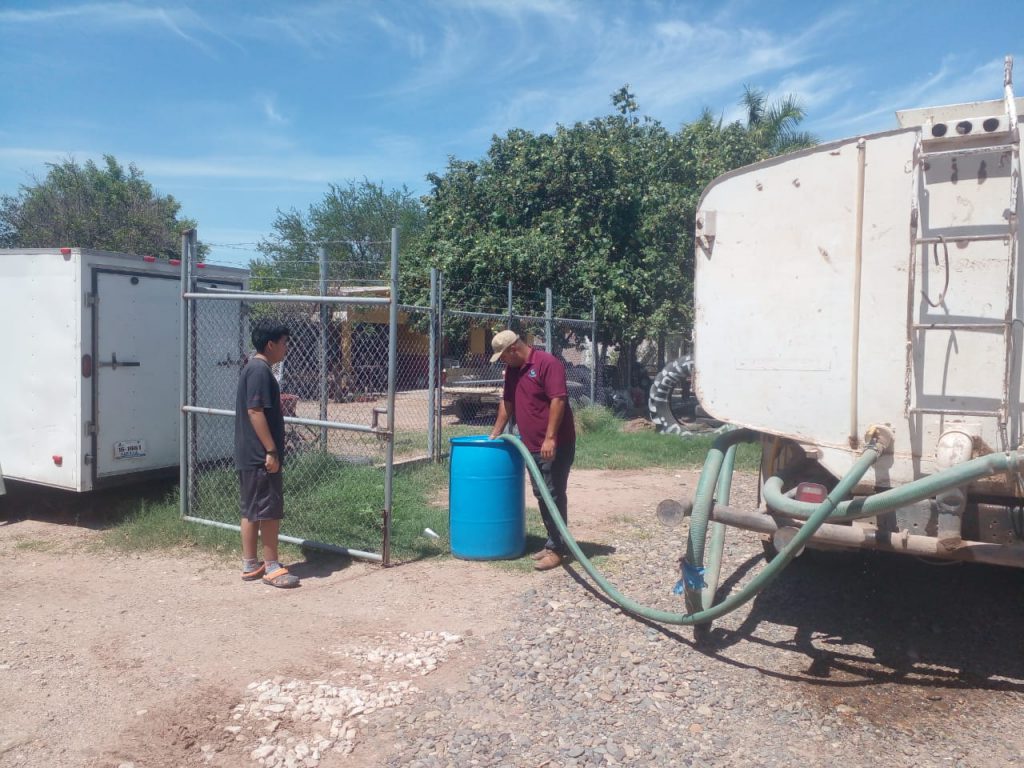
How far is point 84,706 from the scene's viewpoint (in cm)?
411

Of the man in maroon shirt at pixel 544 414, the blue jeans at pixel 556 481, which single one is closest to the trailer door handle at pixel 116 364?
the man in maroon shirt at pixel 544 414

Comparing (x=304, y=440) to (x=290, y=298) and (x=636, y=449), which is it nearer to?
(x=290, y=298)

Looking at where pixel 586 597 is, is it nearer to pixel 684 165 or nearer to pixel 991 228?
pixel 991 228

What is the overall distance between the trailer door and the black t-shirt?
2.22 m

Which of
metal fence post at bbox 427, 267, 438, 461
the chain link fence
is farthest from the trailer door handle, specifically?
metal fence post at bbox 427, 267, 438, 461

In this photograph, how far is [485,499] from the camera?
20.6 ft

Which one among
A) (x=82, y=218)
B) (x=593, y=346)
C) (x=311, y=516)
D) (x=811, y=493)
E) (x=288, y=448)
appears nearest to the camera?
(x=811, y=493)

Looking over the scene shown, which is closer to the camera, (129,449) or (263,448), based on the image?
(263,448)

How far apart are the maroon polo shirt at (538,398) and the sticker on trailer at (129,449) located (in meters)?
3.78

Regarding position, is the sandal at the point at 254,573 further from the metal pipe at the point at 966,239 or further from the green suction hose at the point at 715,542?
the metal pipe at the point at 966,239

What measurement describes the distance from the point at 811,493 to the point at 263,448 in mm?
3637

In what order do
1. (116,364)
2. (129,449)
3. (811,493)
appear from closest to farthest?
(811,493) → (116,364) → (129,449)

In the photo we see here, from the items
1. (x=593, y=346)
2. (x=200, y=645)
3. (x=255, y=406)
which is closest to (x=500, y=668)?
(x=200, y=645)

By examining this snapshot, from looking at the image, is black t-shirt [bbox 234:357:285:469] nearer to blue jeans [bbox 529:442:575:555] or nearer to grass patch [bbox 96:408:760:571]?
grass patch [bbox 96:408:760:571]
